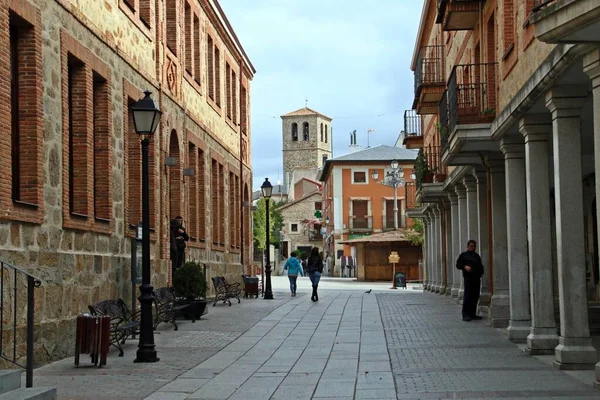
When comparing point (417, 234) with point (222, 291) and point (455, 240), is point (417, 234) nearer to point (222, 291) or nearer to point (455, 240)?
point (455, 240)

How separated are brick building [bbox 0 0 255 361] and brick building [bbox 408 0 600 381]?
6155mm

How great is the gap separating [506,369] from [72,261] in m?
6.54

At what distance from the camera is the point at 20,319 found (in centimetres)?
1290

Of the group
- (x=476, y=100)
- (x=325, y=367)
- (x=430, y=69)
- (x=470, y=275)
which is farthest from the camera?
(x=430, y=69)

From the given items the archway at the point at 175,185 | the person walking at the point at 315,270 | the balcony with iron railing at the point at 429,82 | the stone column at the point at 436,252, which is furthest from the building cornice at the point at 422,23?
the archway at the point at 175,185

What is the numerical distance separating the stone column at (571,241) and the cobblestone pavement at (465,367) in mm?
418

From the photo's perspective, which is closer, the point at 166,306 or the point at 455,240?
the point at 166,306

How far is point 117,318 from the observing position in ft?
50.5

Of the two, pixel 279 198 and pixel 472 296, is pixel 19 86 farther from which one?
pixel 279 198

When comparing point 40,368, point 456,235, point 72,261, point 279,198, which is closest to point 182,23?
point 456,235

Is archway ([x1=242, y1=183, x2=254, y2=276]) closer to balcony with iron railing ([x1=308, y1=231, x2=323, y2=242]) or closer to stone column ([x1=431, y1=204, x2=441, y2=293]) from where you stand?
stone column ([x1=431, y1=204, x2=441, y2=293])

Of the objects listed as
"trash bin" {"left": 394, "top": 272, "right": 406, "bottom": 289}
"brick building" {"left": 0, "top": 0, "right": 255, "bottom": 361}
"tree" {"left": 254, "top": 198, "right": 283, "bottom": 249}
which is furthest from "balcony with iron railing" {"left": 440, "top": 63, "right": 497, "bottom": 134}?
"tree" {"left": 254, "top": 198, "right": 283, "bottom": 249}

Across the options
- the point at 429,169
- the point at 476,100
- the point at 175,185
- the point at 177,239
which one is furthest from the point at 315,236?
the point at 476,100

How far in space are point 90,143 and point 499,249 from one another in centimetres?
761
